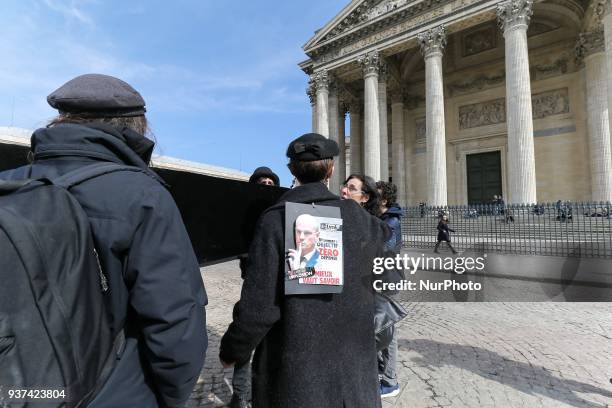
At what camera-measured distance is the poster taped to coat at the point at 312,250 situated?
1.48 meters

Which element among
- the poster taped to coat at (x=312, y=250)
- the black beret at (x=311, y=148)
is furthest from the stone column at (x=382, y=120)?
the poster taped to coat at (x=312, y=250)

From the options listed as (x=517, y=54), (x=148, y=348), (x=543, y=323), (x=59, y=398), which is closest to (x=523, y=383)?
(x=543, y=323)

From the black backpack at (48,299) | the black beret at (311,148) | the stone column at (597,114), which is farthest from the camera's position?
the stone column at (597,114)

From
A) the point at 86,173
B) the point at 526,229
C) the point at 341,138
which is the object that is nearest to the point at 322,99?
the point at 341,138

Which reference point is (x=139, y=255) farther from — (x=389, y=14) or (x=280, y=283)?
(x=389, y=14)

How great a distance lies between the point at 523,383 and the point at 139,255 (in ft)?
12.8

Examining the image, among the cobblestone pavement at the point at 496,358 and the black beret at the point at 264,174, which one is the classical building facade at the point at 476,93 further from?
the black beret at the point at 264,174

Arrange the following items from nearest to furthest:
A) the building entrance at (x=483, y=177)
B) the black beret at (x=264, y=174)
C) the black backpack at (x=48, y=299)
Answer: the black backpack at (x=48, y=299) < the black beret at (x=264, y=174) < the building entrance at (x=483, y=177)

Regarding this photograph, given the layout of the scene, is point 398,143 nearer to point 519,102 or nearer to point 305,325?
point 519,102

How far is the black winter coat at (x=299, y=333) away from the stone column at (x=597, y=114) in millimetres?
19410

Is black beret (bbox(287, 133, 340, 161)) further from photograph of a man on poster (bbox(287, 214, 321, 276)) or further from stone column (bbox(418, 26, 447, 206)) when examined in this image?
stone column (bbox(418, 26, 447, 206))

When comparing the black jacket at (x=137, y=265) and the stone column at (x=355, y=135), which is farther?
the stone column at (x=355, y=135)

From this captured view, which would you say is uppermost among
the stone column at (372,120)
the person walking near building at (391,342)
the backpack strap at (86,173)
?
the stone column at (372,120)

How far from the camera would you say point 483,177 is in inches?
811
